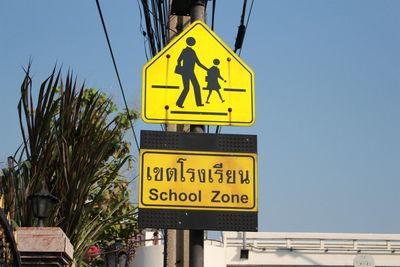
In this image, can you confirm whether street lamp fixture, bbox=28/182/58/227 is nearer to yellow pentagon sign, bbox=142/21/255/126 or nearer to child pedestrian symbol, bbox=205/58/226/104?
yellow pentagon sign, bbox=142/21/255/126

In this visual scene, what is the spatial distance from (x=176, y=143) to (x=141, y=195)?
1.48ft

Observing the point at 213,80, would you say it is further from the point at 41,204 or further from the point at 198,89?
the point at 41,204

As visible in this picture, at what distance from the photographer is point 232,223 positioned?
16.6 feet

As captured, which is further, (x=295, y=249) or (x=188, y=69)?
(x=295, y=249)

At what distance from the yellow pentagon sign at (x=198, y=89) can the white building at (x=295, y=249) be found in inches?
738

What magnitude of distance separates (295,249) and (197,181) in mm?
20329

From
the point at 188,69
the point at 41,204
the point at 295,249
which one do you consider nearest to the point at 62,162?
the point at 41,204

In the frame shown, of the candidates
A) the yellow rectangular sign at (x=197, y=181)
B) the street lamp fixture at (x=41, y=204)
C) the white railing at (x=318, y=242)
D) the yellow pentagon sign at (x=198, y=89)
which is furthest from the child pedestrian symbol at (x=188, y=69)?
the white railing at (x=318, y=242)

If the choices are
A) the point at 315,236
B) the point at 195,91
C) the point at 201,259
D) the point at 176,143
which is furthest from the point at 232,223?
the point at 315,236

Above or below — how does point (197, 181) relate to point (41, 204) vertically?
below

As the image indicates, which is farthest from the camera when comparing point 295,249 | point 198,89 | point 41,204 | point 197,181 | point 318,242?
point 318,242

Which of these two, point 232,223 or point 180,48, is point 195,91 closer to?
point 180,48

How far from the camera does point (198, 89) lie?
17.9ft

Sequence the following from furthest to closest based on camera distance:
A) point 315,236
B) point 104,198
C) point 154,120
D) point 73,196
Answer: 1. point 315,236
2. point 104,198
3. point 73,196
4. point 154,120
